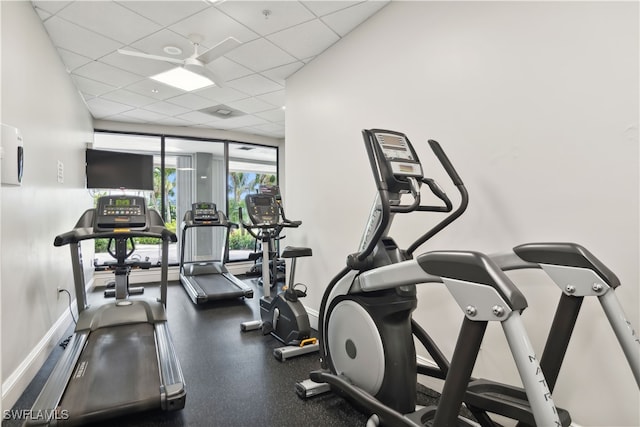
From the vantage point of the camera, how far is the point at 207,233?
7.25 m

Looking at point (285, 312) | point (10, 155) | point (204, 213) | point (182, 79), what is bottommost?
point (285, 312)

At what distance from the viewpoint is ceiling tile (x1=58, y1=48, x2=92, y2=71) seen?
3.42 meters

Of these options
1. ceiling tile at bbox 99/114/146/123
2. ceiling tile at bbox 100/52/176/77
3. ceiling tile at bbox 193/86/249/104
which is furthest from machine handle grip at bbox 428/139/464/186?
ceiling tile at bbox 99/114/146/123

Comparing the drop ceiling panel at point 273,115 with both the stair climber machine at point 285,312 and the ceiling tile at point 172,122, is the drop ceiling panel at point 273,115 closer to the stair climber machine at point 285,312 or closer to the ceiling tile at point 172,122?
the ceiling tile at point 172,122

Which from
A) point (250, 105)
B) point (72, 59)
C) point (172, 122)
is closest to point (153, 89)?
point (72, 59)

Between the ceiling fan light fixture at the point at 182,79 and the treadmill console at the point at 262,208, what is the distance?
4.53 ft

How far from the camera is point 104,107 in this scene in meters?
5.19

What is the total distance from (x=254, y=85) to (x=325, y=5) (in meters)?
1.86

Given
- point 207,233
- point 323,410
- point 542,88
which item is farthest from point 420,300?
point 207,233

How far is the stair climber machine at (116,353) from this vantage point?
1859 mm

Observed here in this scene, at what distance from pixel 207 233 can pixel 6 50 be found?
5310 millimetres

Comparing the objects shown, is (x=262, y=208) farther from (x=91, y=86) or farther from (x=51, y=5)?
(x=91, y=86)

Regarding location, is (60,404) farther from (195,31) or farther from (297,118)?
(297,118)

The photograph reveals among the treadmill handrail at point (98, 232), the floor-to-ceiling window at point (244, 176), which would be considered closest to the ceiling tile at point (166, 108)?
the floor-to-ceiling window at point (244, 176)
